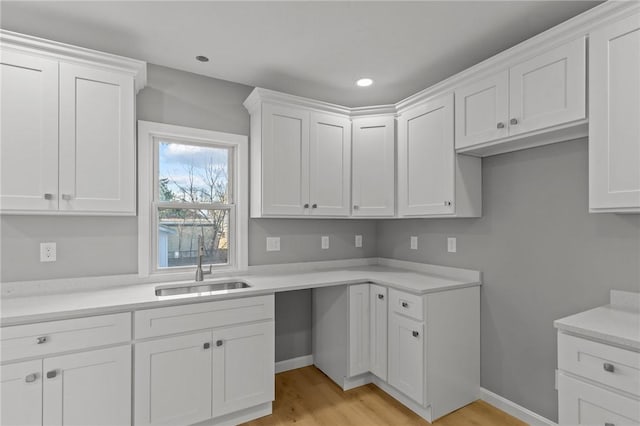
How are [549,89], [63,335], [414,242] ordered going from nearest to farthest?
1. [63,335]
2. [549,89]
3. [414,242]

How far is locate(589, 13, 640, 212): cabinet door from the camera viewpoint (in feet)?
4.89

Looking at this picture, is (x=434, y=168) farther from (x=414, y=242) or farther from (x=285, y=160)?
(x=285, y=160)

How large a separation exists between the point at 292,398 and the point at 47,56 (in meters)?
2.82

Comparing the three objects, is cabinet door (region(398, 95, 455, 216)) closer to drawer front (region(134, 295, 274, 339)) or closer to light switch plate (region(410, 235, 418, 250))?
light switch plate (region(410, 235, 418, 250))

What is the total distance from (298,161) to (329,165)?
1.01 ft

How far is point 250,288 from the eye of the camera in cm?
225

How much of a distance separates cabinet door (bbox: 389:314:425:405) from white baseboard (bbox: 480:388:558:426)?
629 millimetres

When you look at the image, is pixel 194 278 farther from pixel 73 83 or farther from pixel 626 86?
pixel 626 86

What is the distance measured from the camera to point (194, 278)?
2.59m

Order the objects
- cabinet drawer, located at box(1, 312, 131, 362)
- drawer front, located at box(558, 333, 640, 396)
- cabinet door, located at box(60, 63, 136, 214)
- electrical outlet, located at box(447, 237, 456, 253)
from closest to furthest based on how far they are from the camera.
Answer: drawer front, located at box(558, 333, 640, 396), cabinet drawer, located at box(1, 312, 131, 362), cabinet door, located at box(60, 63, 136, 214), electrical outlet, located at box(447, 237, 456, 253)

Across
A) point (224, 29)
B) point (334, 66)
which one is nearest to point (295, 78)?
point (334, 66)

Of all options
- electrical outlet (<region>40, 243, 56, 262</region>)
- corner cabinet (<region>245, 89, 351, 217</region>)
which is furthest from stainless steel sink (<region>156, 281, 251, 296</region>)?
electrical outlet (<region>40, 243, 56, 262</region>)

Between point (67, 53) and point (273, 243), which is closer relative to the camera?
point (67, 53)

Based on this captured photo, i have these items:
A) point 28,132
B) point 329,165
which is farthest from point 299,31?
point 28,132
